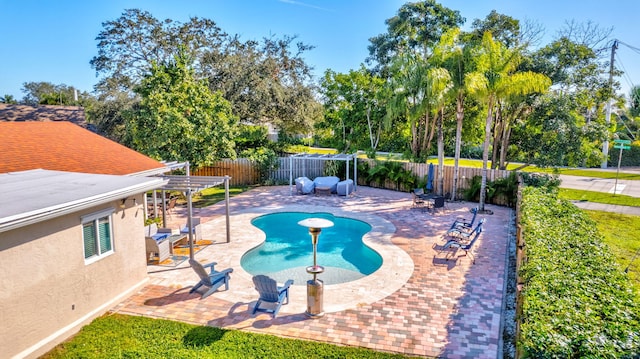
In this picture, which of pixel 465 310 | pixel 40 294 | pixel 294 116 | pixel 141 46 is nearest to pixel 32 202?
pixel 40 294

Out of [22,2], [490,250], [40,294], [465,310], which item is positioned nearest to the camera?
[40,294]

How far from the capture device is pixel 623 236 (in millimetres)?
14273

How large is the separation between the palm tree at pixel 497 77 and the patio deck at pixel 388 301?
21.3 ft

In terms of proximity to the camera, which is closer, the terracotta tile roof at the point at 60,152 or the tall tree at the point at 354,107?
the terracotta tile roof at the point at 60,152

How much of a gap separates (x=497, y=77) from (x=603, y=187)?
48.3 feet

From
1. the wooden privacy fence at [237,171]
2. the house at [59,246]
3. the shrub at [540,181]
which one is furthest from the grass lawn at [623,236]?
the wooden privacy fence at [237,171]

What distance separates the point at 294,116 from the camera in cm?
2911

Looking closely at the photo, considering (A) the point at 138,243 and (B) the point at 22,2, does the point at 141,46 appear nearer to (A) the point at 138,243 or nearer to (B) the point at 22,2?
(B) the point at 22,2

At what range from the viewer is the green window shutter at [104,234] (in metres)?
8.48

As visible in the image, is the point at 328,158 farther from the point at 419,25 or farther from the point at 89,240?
the point at 89,240

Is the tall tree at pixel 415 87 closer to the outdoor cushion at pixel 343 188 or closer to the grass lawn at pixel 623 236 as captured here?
the outdoor cushion at pixel 343 188

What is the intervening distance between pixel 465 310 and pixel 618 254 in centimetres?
775

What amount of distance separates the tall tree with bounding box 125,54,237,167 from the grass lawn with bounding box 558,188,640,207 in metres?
18.8

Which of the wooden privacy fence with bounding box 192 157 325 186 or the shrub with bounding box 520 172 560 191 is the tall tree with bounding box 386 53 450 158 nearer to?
the shrub with bounding box 520 172 560 191
